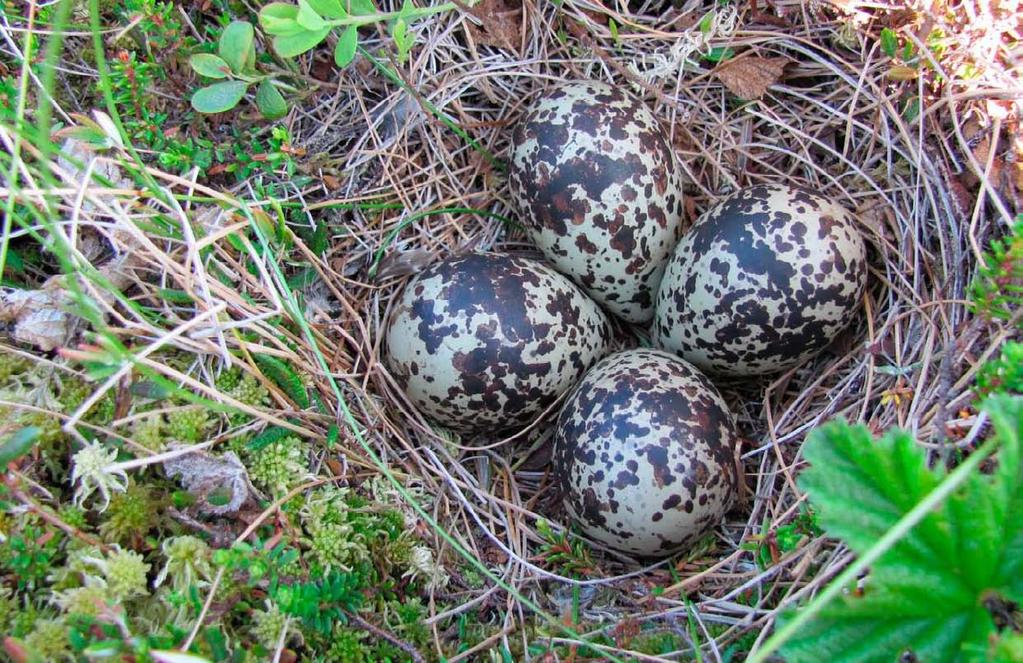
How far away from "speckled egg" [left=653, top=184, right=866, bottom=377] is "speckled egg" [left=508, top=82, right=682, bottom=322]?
0.13 m

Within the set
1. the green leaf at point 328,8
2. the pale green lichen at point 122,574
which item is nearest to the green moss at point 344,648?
the pale green lichen at point 122,574

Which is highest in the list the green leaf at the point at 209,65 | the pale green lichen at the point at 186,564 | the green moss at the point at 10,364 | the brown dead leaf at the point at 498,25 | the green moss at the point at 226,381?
the brown dead leaf at the point at 498,25

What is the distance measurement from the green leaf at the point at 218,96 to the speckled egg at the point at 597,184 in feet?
2.59

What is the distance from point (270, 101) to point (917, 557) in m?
1.88

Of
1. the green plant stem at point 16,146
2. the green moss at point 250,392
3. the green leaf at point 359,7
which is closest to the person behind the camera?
the green plant stem at point 16,146

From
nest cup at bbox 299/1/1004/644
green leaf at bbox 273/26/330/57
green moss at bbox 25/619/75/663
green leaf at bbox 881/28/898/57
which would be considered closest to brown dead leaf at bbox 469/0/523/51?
nest cup at bbox 299/1/1004/644

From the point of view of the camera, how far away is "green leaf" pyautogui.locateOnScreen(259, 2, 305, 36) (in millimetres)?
1761

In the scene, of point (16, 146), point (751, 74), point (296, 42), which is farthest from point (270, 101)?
point (751, 74)

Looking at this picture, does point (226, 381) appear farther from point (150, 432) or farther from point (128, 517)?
point (128, 517)

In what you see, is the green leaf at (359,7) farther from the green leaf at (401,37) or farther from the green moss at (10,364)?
the green moss at (10,364)

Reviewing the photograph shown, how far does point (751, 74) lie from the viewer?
7.40ft

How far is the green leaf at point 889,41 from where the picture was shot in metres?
1.94

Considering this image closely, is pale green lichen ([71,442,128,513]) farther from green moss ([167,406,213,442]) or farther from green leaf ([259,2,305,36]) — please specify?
green leaf ([259,2,305,36])

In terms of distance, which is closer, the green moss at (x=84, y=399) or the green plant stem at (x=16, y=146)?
the green plant stem at (x=16, y=146)
